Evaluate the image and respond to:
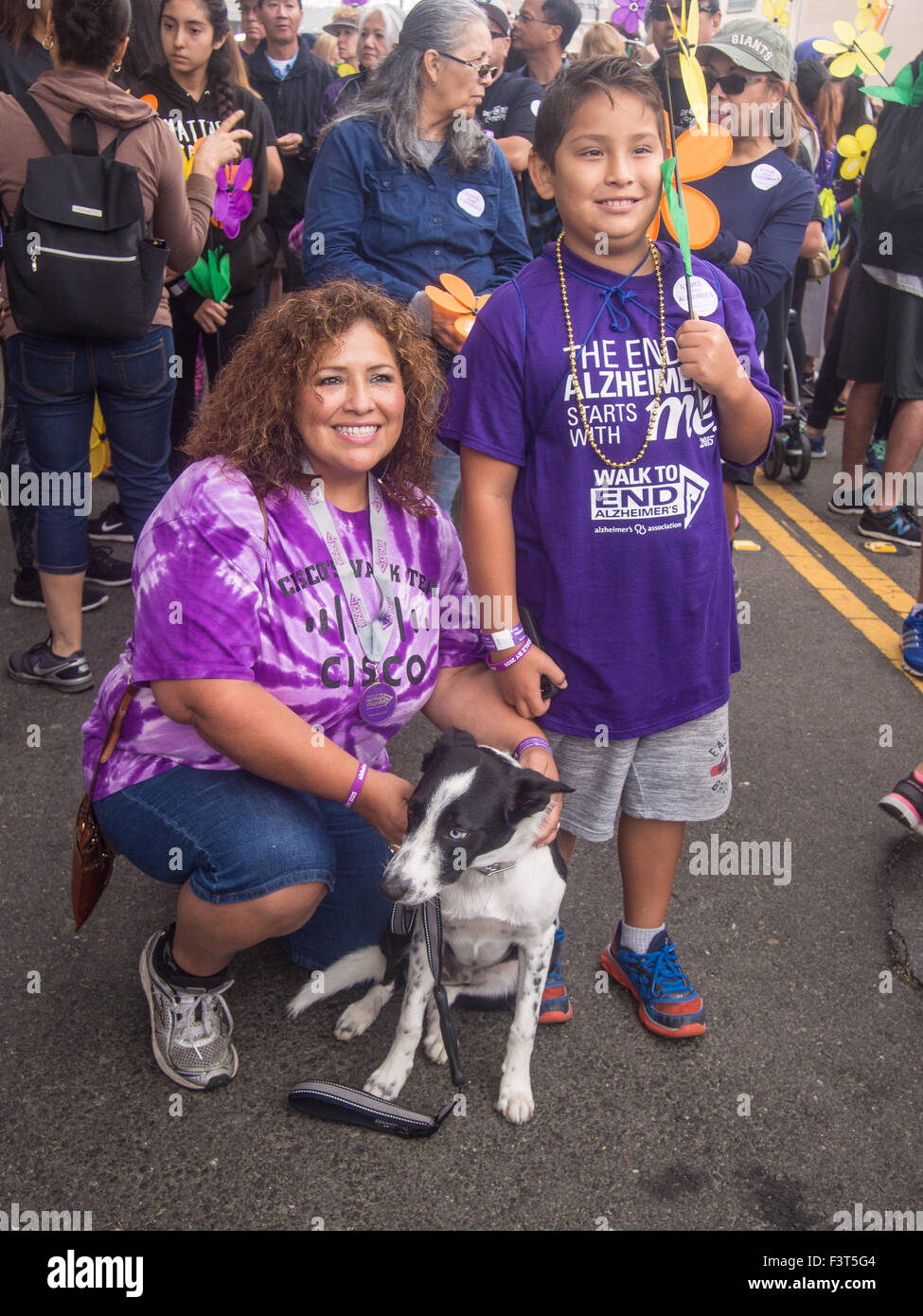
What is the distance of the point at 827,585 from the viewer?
5305 millimetres

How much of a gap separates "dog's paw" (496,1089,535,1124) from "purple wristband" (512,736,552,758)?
716mm

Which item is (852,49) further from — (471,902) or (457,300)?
(471,902)

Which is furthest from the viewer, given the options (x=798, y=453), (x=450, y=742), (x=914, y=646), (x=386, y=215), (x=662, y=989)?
(x=798, y=453)

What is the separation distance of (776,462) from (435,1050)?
16.5 ft

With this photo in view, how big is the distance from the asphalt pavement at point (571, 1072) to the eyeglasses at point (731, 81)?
255cm

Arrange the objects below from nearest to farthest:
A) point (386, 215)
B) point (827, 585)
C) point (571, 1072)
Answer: point (571, 1072) → point (386, 215) → point (827, 585)

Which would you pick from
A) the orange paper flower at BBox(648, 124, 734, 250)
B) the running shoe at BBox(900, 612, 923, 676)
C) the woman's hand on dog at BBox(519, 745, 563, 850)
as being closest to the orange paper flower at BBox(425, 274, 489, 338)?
the orange paper flower at BBox(648, 124, 734, 250)

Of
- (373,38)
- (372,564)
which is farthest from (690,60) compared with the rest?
(373,38)

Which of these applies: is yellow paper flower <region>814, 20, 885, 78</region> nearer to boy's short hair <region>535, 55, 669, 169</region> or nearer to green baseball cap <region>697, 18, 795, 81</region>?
green baseball cap <region>697, 18, 795, 81</region>

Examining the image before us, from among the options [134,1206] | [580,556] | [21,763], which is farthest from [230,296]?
[134,1206]

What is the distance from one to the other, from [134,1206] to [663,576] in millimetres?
1598

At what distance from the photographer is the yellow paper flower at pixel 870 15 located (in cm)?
552

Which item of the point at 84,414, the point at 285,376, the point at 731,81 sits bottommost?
the point at 84,414

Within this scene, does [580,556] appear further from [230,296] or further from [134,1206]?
[230,296]
